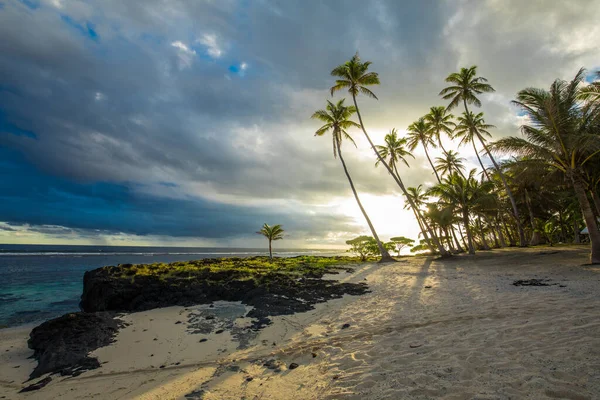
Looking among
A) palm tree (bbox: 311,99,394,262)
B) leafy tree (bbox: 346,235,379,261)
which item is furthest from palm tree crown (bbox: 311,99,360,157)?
leafy tree (bbox: 346,235,379,261)

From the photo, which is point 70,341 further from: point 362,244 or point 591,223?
point 362,244

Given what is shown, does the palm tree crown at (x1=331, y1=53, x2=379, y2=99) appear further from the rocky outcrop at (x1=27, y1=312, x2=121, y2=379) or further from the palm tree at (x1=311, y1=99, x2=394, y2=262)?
the rocky outcrop at (x1=27, y1=312, x2=121, y2=379)

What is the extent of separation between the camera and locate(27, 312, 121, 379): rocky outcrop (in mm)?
6570

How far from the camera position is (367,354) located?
225 inches

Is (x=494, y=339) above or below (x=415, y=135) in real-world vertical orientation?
below

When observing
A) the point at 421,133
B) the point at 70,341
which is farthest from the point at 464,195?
the point at 70,341

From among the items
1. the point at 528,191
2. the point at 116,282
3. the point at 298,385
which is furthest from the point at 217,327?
the point at 528,191

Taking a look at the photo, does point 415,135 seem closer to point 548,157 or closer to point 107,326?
point 548,157

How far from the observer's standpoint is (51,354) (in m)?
6.97

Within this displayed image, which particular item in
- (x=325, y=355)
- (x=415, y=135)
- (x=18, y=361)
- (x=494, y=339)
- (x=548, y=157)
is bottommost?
(x=18, y=361)

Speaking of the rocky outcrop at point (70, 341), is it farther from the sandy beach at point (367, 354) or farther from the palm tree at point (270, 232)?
the palm tree at point (270, 232)

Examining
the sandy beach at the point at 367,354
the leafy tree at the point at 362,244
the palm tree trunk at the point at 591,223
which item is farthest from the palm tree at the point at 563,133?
the leafy tree at the point at 362,244

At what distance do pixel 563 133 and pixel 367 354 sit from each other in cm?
1798

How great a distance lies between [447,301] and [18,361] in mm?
13394
